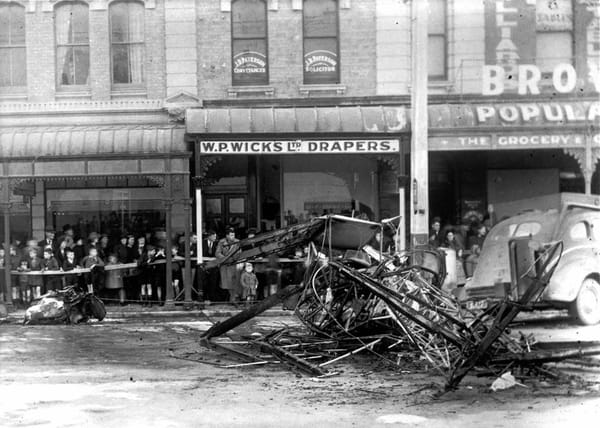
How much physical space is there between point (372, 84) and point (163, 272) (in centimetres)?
777

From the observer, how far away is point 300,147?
1780 cm

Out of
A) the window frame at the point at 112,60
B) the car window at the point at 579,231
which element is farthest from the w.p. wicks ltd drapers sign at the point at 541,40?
the window frame at the point at 112,60

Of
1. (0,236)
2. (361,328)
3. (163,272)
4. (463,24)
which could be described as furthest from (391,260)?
(0,236)

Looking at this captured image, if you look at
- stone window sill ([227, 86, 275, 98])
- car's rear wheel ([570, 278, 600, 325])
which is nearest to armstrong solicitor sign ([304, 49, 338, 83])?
stone window sill ([227, 86, 275, 98])

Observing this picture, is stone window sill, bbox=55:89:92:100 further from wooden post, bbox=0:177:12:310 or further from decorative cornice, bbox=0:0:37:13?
wooden post, bbox=0:177:12:310

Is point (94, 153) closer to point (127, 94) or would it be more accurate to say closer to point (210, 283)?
point (127, 94)

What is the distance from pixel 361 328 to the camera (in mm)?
10422

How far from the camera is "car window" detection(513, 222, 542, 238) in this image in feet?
→ 44.6

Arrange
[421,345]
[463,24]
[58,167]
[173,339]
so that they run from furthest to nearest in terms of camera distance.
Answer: [463,24] < [58,167] < [173,339] < [421,345]

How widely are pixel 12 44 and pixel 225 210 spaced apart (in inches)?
296

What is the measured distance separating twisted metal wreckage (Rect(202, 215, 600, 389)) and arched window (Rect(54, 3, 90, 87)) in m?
11.4

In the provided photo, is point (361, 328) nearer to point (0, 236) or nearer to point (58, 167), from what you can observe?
point (58, 167)

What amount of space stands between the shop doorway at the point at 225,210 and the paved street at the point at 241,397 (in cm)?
1018

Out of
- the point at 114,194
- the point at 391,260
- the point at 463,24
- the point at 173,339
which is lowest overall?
the point at 173,339
